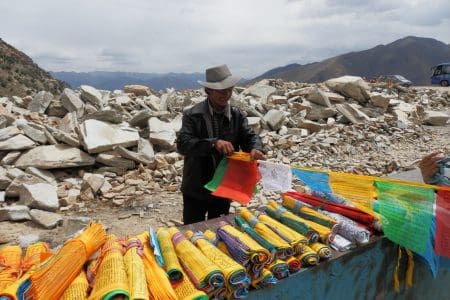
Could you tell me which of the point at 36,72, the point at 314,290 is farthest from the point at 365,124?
the point at 36,72

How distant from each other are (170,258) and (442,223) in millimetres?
1758

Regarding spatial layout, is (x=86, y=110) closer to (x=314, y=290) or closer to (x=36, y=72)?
(x=314, y=290)

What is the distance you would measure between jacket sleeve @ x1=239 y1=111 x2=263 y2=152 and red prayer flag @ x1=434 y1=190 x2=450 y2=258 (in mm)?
1635

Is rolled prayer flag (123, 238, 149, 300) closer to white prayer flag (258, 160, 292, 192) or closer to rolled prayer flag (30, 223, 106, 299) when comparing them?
rolled prayer flag (30, 223, 106, 299)

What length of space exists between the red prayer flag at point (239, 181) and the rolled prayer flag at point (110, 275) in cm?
135

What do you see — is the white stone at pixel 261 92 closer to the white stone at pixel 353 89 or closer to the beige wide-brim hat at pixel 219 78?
the white stone at pixel 353 89

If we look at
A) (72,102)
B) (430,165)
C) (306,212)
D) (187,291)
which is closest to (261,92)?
(72,102)

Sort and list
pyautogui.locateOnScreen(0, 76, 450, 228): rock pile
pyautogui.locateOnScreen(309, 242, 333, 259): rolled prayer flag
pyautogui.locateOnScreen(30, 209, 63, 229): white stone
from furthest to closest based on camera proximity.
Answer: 1. pyautogui.locateOnScreen(0, 76, 450, 228): rock pile
2. pyautogui.locateOnScreen(30, 209, 63, 229): white stone
3. pyautogui.locateOnScreen(309, 242, 333, 259): rolled prayer flag

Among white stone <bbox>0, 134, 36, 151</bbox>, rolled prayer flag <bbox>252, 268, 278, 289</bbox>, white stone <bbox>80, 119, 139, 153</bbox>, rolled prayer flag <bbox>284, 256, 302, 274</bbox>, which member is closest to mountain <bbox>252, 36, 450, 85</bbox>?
white stone <bbox>80, 119, 139, 153</bbox>

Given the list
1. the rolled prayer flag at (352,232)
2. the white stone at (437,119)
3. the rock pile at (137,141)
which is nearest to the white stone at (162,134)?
the rock pile at (137,141)

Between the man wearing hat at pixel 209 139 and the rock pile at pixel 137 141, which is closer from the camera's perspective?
the man wearing hat at pixel 209 139

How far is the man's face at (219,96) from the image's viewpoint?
3375mm

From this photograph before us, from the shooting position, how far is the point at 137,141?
9258 millimetres

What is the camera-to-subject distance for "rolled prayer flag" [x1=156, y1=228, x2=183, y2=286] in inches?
74.2
